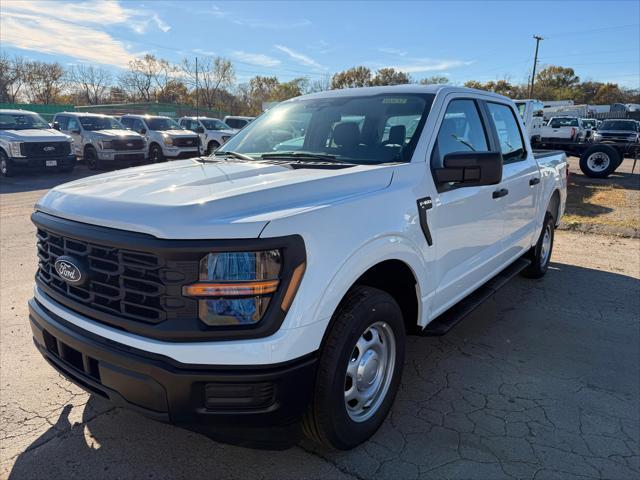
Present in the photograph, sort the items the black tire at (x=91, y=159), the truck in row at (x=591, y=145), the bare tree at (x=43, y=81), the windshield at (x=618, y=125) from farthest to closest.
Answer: the bare tree at (x=43, y=81), the windshield at (x=618, y=125), the black tire at (x=91, y=159), the truck in row at (x=591, y=145)

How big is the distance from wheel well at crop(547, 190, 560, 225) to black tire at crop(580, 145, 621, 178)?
1182 centimetres

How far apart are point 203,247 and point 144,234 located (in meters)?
0.28

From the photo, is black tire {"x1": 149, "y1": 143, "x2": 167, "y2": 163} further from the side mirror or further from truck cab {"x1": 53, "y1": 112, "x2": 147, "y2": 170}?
the side mirror

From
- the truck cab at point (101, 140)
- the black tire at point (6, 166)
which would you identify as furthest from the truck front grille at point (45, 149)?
the truck cab at point (101, 140)

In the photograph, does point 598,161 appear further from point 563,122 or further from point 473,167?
point 473,167

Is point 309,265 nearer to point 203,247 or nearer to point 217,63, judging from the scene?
point 203,247

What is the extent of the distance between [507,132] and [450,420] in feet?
9.10

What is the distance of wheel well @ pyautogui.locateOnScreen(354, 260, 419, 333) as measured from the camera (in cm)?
268

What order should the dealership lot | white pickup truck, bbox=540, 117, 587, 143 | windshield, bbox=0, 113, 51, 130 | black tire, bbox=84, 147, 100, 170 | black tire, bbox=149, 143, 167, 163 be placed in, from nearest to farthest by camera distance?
the dealership lot, windshield, bbox=0, 113, 51, 130, black tire, bbox=84, 147, 100, 170, white pickup truck, bbox=540, 117, 587, 143, black tire, bbox=149, 143, 167, 163

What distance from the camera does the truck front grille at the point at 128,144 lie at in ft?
54.2

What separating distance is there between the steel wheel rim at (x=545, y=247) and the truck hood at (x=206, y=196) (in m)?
3.68

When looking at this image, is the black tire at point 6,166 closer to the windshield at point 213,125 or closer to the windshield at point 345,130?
the windshield at point 213,125

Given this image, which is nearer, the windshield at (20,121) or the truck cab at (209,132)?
the windshield at (20,121)

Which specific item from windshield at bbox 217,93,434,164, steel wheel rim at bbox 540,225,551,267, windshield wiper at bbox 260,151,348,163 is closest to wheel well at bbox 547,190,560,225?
steel wheel rim at bbox 540,225,551,267
